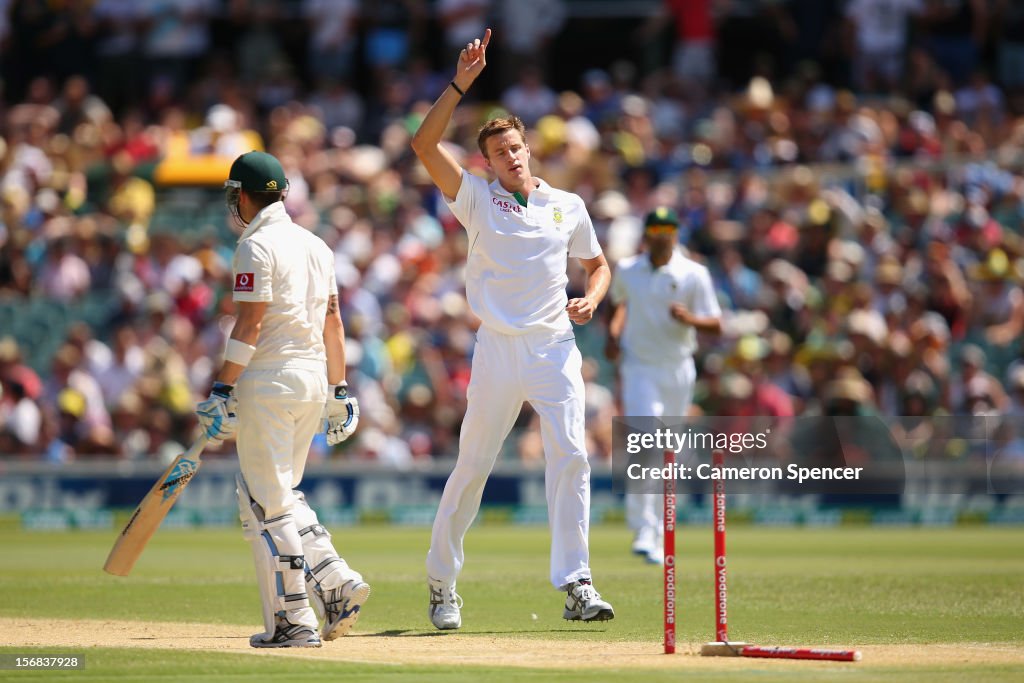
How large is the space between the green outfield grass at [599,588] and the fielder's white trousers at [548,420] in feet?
1.63

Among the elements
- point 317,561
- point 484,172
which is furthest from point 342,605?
point 484,172

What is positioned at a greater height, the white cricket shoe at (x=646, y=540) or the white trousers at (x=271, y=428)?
the white trousers at (x=271, y=428)

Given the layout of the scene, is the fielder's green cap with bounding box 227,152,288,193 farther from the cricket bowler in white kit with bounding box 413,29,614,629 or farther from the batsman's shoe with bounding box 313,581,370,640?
the batsman's shoe with bounding box 313,581,370,640

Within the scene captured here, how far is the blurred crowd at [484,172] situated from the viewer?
1847 cm

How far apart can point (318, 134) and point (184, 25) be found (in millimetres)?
3538

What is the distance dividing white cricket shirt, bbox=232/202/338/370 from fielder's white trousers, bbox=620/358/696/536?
15.8ft

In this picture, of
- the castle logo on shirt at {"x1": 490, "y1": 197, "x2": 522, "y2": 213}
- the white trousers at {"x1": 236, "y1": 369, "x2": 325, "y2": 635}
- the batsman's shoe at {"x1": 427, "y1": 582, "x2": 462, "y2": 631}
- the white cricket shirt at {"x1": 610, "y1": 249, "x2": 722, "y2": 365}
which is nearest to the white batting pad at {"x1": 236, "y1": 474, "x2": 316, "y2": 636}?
the white trousers at {"x1": 236, "y1": 369, "x2": 325, "y2": 635}

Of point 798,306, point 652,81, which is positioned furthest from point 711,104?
point 798,306

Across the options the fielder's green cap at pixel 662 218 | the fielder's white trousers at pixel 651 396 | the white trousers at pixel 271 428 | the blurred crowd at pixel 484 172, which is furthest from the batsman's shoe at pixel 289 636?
the blurred crowd at pixel 484 172

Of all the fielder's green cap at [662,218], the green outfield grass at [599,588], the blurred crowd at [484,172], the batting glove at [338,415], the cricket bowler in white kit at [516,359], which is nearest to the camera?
the green outfield grass at [599,588]

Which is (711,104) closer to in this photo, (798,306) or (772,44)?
(772,44)

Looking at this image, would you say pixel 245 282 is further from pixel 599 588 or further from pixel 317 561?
pixel 599 588

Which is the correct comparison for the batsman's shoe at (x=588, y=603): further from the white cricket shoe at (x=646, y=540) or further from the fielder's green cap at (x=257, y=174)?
the white cricket shoe at (x=646, y=540)

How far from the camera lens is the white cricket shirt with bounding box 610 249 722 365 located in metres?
12.9
